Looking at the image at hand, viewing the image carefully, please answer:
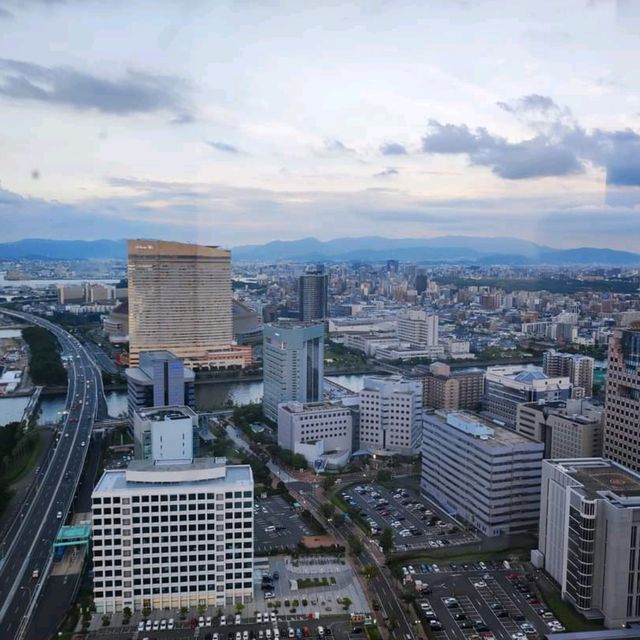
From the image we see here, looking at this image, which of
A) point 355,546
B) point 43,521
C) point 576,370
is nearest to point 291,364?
point 43,521

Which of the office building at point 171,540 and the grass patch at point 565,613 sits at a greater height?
the office building at point 171,540

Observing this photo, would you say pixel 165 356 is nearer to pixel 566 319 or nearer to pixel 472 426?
pixel 472 426

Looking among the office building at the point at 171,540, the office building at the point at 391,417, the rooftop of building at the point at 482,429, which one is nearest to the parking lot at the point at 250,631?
the office building at the point at 171,540

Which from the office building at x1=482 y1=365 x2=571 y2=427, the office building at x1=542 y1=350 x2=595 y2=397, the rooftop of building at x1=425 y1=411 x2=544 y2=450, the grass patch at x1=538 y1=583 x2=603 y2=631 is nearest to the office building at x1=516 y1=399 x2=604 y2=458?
the rooftop of building at x1=425 y1=411 x2=544 y2=450

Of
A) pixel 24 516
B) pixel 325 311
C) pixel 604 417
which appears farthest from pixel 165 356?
pixel 325 311

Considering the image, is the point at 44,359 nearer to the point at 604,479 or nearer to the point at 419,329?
the point at 419,329

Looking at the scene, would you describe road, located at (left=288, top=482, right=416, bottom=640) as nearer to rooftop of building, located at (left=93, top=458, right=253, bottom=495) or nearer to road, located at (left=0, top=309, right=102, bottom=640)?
rooftop of building, located at (left=93, top=458, right=253, bottom=495)

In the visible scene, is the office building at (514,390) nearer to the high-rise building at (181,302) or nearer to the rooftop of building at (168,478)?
the rooftop of building at (168,478)
